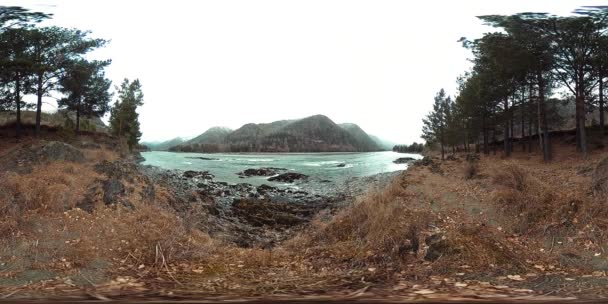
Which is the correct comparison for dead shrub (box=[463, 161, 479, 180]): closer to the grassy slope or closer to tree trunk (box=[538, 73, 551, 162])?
the grassy slope

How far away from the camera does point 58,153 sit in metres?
11.5

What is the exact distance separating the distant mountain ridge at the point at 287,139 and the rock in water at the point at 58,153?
3670 centimetres

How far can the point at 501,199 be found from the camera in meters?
8.33

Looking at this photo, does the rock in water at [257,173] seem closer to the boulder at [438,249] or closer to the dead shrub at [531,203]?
the dead shrub at [531,203]

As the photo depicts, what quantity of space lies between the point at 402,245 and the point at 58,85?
20037mm

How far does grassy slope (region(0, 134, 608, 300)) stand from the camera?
13.1 ft

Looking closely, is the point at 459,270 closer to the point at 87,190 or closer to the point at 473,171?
the point at 87,190

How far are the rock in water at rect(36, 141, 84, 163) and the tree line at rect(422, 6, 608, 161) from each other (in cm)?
1134

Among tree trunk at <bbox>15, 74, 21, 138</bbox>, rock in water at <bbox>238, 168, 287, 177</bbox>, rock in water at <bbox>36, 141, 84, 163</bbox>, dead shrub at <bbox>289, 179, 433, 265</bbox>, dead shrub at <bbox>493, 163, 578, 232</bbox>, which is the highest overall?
tree trunk at <bbox>15, 74, 21, 138</bbox>

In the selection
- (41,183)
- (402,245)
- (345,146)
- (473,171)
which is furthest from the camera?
(345,146)

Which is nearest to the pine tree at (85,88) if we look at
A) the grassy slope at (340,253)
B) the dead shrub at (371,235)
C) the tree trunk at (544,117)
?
the grassy slope at (340,253)

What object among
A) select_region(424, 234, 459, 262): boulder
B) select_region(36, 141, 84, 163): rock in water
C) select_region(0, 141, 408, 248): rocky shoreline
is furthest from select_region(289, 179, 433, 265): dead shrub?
select_region(36, 141, 84, 163): rock in water

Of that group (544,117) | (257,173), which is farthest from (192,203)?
(544,117)

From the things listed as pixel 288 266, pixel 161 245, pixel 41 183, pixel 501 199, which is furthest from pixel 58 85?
pixel 501 199
